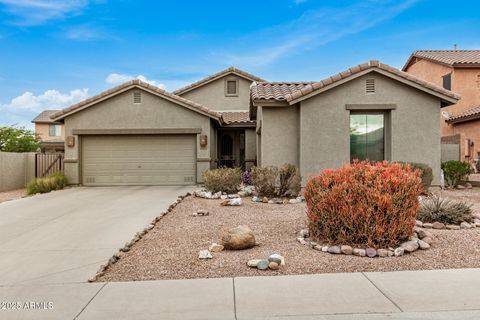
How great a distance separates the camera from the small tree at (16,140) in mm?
24672

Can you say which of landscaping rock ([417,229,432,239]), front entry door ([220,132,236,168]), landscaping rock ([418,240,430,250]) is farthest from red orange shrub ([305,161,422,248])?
front entry door ([220,132,236,168])

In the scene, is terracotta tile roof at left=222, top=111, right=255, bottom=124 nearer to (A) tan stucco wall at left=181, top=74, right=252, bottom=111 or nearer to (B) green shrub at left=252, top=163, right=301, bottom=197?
(A) tan stucco wall at left=181, top=74, right=252, bottom=111

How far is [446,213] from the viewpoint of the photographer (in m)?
7.67

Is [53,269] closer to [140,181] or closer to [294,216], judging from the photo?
[294,216]

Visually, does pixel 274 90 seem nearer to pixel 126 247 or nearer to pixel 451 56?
pixel 126 247

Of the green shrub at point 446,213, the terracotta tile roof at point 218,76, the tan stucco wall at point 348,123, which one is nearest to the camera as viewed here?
the green shrub at point 446,213

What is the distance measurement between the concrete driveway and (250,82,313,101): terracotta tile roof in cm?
495

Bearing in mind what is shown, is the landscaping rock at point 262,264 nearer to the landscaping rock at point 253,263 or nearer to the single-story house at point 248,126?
the landscaping rock at point 253,263

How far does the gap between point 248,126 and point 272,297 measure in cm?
1566

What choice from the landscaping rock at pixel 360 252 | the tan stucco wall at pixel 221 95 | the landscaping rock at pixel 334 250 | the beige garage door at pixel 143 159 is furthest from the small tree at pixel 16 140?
the landscaping rock at pixel 360 252

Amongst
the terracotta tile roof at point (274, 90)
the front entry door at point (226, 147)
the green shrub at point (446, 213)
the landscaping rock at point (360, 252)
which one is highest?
the terracotta tile roof at point (274, 90)

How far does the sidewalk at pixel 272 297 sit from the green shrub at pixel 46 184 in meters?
11.0

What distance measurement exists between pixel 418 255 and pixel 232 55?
2172cm

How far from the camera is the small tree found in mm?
24672
